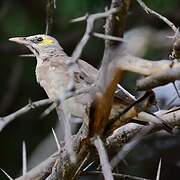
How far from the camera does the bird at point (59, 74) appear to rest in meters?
2.51

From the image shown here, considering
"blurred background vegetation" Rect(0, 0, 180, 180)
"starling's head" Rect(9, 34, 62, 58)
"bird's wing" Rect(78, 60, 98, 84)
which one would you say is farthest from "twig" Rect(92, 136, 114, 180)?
"blurred background vegetation" Rect(0, 0, 180, 180)

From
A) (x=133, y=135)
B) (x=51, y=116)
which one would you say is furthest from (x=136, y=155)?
(x=133, y=135)

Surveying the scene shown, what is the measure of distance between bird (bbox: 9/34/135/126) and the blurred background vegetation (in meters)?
0.77

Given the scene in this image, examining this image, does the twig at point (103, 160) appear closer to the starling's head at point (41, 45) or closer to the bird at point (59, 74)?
the bird at point (59, 74)

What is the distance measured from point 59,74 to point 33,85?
173 cm

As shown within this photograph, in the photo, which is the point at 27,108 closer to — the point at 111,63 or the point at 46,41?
the point at 111,63

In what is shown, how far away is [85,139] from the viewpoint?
191 centimetres

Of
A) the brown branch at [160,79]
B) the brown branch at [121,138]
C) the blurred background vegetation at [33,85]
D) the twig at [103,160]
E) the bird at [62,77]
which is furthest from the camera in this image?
the blurred background vegetation at [33,85]

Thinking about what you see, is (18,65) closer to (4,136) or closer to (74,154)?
(4,136)

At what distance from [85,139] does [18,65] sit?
105 inches

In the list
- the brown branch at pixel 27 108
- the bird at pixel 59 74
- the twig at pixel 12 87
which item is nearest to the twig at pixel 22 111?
the brown branch at pixel 27 108

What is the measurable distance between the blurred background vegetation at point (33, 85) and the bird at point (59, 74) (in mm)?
771

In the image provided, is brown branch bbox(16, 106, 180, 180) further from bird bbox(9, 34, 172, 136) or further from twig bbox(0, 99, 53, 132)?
twig bbox(0, 99, 53, 132)

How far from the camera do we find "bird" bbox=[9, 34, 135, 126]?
2.51 meters
